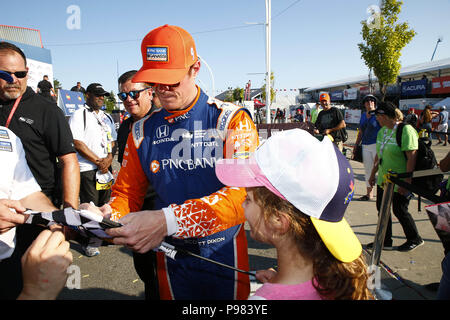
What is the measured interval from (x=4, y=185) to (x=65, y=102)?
29.9ft

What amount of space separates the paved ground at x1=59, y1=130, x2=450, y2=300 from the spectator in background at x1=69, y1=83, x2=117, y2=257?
0.35 meters

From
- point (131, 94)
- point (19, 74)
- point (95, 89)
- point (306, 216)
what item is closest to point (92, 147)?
point (95, 89)

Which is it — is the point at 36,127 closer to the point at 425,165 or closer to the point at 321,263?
the point at 321,263

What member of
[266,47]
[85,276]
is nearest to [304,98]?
[266,47]

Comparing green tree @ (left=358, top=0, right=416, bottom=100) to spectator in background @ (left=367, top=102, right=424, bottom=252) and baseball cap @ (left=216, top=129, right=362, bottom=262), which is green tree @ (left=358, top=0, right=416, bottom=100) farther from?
baseball cap @ (left=216, top=129, right=362, bottom=262)

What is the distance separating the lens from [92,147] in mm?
4387

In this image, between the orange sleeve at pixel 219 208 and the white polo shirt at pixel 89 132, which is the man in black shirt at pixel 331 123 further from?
the orange sleeve at pixel 219 208

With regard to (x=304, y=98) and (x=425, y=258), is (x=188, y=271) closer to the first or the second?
(x=425, y=258)

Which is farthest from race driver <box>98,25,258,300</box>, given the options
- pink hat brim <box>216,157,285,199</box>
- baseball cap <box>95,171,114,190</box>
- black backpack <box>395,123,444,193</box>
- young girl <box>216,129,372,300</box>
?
black backpack <box>395,123,444,193</box>

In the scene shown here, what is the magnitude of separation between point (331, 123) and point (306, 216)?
22.7ft

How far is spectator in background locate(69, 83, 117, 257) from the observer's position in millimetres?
4277

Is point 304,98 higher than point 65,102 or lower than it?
higher

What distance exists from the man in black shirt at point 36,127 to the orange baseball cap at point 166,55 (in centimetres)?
131
